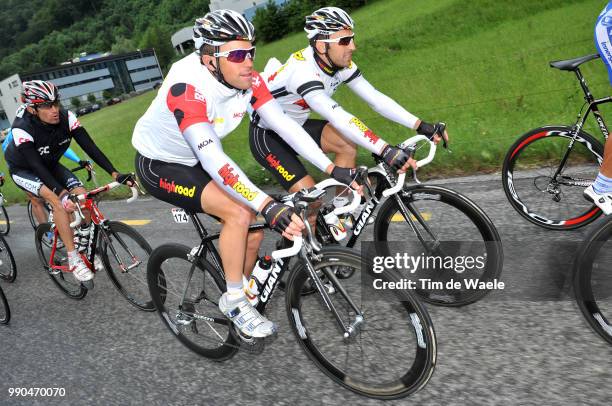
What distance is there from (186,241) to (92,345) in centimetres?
202

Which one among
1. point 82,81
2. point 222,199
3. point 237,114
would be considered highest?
point 237,114

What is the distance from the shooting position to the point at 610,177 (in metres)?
3.16

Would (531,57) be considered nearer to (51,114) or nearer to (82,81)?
(51,114)

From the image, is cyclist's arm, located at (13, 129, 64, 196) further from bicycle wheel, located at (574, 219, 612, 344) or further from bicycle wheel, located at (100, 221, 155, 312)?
bicycle wheel, located at (574, 219, 612, 344)

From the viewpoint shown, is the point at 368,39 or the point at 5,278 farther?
the point at 368,39

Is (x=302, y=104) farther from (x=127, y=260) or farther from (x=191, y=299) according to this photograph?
(x=127, y=260)

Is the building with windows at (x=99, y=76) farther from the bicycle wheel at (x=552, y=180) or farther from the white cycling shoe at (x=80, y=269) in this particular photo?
the bicycle wheel at (x=552, y=180)

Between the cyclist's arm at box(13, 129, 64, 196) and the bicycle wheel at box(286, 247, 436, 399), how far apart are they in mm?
3277

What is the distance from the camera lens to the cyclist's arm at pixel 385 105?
371cm

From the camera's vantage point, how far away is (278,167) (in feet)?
12.7

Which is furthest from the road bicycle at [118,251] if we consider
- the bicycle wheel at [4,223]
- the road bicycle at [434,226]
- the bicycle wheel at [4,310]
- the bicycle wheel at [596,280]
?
the bicycle wheel at [4,223]

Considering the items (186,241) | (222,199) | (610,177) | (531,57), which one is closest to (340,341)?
(222,199)

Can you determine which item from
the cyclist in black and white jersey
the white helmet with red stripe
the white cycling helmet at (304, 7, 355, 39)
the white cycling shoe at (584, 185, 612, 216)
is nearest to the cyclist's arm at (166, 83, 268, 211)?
the white cycling helmet at (304, 7, 355, 39)

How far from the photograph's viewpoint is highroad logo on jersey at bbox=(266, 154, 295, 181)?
3.84 meters
